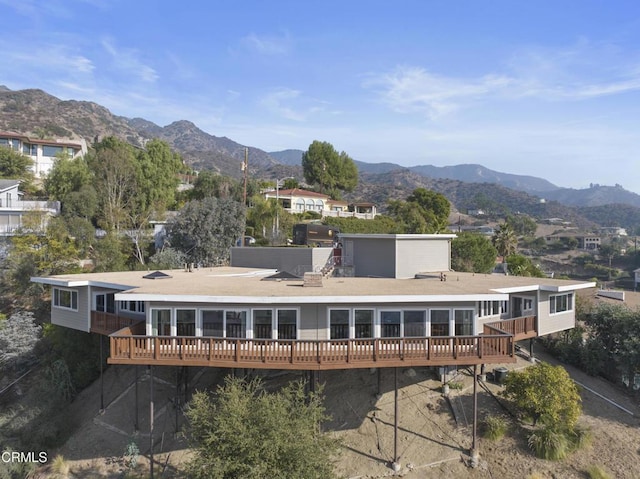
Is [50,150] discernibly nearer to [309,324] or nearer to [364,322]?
[309,324]

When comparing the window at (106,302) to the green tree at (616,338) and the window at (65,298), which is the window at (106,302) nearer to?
the window at (65,298)

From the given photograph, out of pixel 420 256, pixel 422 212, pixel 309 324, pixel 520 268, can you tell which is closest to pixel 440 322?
pixel 309 324

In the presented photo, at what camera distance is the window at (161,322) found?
49.9ft

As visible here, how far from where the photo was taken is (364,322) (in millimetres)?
15344

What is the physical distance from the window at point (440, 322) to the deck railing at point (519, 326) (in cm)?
263

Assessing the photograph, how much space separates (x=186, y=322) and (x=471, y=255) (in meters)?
27.3

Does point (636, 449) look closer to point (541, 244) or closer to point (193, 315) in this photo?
point (193, 315)

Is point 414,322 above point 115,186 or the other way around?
the other way around

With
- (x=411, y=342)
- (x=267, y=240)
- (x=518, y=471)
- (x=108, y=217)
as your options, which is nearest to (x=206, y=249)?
(x=267, y=240)

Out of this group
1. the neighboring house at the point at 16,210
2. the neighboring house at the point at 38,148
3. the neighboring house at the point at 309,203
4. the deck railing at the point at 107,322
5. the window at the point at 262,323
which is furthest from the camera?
the neighboring house at the point at 309,203

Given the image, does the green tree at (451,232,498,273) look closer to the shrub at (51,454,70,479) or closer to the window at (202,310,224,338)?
the window at (202,310,224,338)

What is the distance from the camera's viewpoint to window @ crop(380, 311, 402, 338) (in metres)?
15.4

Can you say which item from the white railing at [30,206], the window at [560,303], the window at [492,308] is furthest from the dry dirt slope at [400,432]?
the white railing at [30,206]

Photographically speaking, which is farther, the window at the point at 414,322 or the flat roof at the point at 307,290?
the window at the point at 414,322
